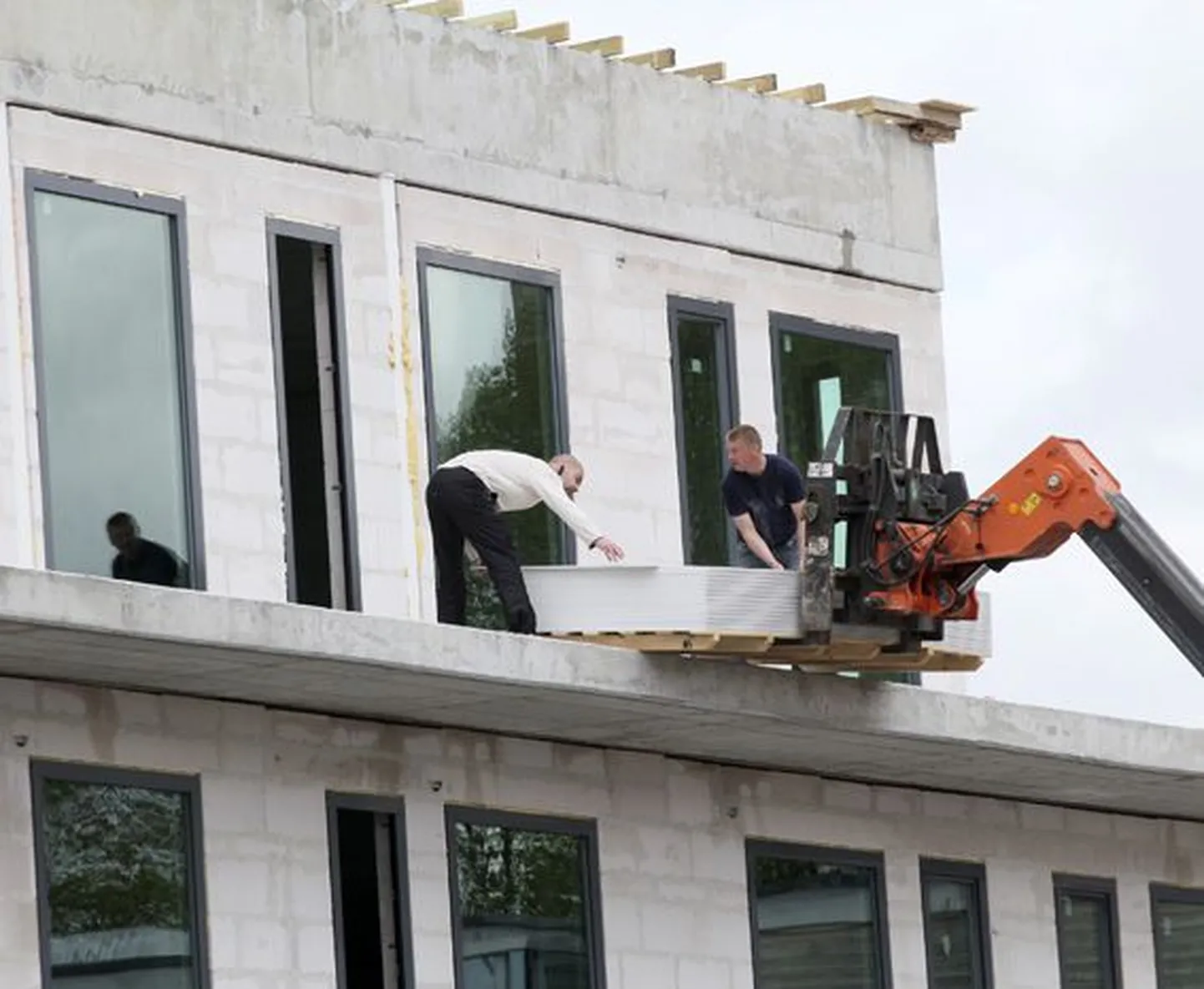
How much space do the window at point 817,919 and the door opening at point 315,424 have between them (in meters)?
4.13

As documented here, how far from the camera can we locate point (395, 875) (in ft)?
96.5

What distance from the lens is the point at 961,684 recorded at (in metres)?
34.0

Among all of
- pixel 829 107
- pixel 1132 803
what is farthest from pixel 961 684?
pixel 829 107

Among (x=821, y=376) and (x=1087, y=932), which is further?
(x=1087, y=932)

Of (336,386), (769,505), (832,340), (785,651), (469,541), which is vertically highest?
(832,340)

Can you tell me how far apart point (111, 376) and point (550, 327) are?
4.29m

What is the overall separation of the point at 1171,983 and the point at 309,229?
10567mm

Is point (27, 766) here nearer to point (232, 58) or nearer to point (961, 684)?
point (232, 58)

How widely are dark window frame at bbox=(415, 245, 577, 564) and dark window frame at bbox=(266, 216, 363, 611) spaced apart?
0.61 meters

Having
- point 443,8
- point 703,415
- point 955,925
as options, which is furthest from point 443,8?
point 955,925

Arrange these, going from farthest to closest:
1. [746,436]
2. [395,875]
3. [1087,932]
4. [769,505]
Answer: [1087,932] < [769,505] < [746,436] < [395,875]

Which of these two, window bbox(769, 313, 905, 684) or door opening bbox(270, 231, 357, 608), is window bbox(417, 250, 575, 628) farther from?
window bbox(769, 313, 905, 684)

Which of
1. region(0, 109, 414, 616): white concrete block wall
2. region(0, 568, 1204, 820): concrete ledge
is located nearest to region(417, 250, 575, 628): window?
region(0, 109, 414, 616): white concrete block wall

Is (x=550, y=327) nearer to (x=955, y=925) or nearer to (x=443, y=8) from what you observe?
(x=443, y=8)
